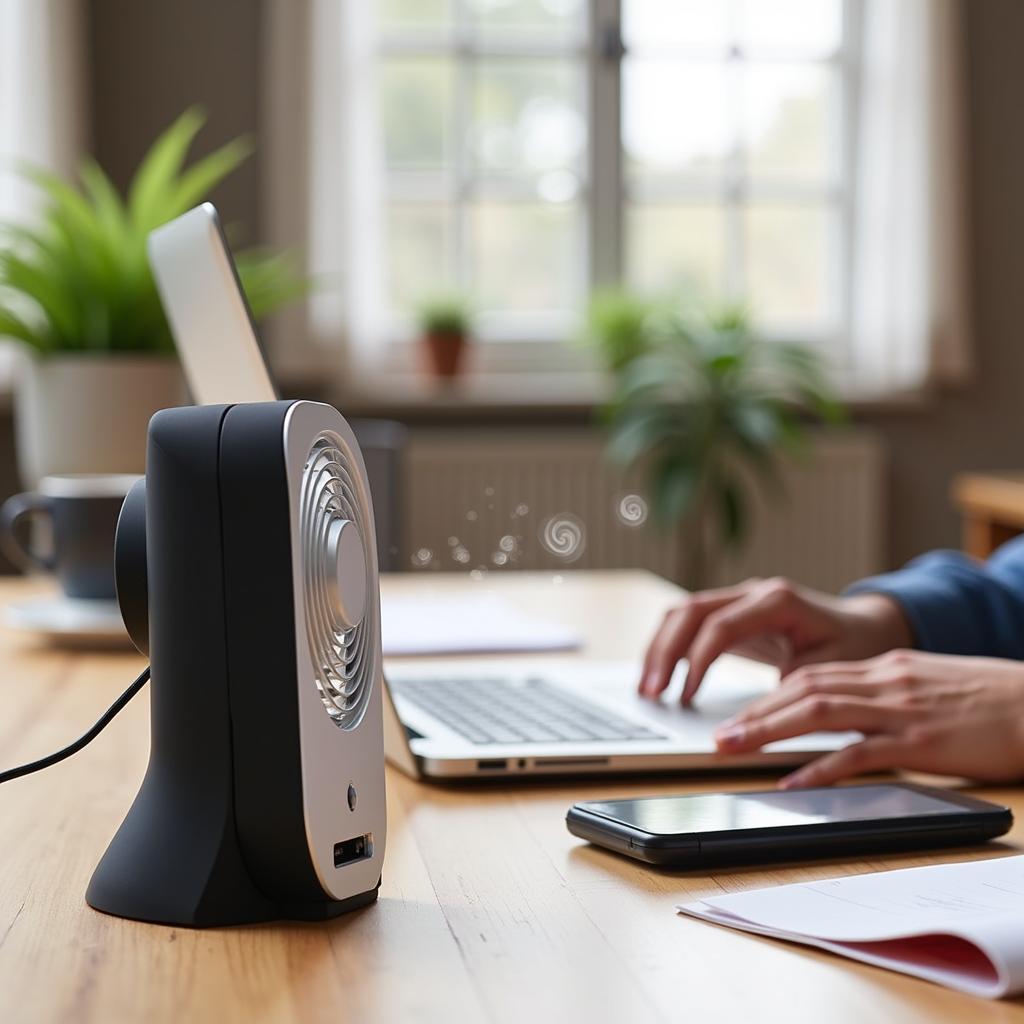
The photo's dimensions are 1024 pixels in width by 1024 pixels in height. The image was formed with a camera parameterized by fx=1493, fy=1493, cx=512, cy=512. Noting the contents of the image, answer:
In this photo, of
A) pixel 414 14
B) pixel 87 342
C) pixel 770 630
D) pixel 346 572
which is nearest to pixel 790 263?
pixel 414 14

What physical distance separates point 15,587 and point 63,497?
1.63ft

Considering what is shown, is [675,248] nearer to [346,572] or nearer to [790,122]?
[790,122]

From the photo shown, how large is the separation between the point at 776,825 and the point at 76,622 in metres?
0.83

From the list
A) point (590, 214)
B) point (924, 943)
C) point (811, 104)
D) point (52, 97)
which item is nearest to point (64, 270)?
point (924, 943)

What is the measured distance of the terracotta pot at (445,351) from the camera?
3.57 metres

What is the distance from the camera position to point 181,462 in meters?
0.55

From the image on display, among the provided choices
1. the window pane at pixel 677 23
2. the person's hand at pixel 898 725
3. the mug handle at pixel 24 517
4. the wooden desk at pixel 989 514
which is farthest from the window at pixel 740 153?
the person's hand at pixel 898 725

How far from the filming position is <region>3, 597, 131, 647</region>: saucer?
1.32 meters

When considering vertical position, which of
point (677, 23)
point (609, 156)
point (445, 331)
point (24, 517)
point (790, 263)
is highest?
point (677, 23)

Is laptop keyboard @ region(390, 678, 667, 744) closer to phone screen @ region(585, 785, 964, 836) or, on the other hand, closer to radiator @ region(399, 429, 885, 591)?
phone screen @ region(585, 785, 964, 836)

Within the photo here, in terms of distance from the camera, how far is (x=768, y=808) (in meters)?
0.70

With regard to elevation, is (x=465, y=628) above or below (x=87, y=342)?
below

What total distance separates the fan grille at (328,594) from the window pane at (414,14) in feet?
11.1

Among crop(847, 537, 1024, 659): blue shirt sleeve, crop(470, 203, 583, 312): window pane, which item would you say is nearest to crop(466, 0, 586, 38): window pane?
crop(470, 203, 583, 312): window pane
